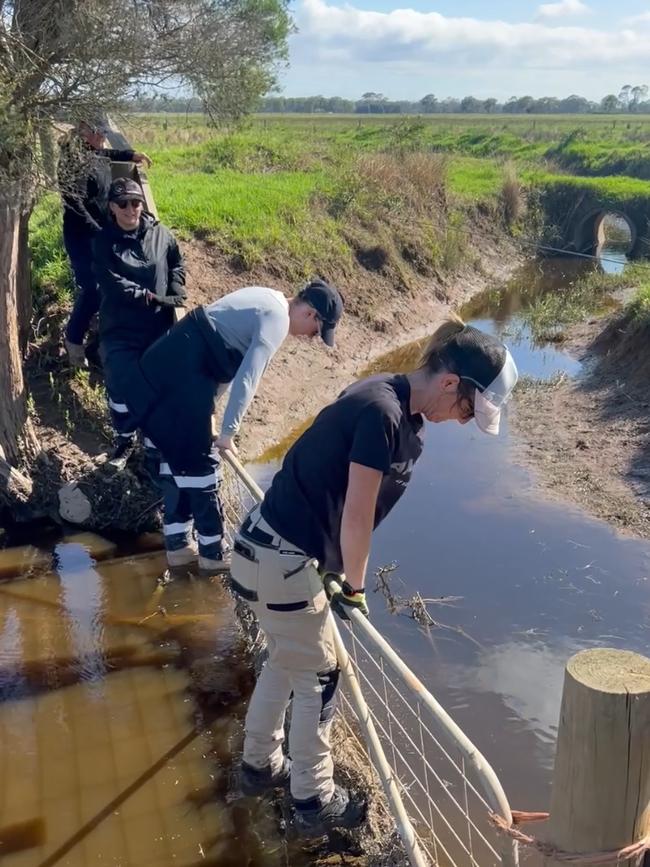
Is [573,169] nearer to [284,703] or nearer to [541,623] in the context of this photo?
[541,623]

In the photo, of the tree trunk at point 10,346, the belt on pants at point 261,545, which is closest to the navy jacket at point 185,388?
the belt on pants at point 261,545

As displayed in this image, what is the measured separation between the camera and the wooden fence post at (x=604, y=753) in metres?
1.84

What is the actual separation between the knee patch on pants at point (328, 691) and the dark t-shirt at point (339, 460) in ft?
1.47

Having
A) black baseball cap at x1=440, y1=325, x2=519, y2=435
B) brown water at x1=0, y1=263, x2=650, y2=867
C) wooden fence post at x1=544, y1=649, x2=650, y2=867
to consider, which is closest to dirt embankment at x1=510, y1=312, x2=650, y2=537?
brown water at x1=0, y1=263, x2=650, y2=867

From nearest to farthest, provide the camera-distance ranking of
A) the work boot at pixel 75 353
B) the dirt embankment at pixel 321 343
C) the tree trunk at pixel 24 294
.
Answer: the tree trunk at pixel 24 294
the work boot at pixel 75 353
the dirt embankment at pixel 321 343

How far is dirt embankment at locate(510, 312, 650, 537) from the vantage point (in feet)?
24.4

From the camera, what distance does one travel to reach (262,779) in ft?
11.4

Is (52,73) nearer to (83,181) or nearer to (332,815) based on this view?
(83,181)

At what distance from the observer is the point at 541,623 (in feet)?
18.0

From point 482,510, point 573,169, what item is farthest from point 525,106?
point 482,510

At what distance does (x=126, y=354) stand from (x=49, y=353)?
5.95ft

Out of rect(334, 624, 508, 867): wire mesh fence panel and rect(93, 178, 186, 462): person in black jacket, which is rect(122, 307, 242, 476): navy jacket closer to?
rect(93, 178, 186, 462): person in black jacket

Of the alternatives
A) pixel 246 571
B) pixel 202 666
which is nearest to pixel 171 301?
pixel 202 666

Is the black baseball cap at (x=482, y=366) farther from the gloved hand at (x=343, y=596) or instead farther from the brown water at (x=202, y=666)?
the brown water at (x=202, y=666)
